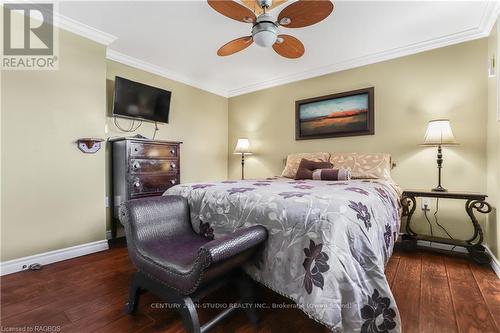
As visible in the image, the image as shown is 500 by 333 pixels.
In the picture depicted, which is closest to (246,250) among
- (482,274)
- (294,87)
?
(482,274)

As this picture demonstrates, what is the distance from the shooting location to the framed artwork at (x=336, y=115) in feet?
10.6

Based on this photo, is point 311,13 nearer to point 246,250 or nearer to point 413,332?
point 246,250

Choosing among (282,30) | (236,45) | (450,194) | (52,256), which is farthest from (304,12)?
(52,256)

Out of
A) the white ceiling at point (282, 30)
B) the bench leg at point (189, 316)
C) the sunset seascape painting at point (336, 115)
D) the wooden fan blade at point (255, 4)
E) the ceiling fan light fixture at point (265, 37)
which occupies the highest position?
the white ceiling at point (282, 30)

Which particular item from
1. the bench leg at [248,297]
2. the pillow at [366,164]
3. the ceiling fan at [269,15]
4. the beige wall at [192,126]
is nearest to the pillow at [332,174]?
the pillow at [366,164]

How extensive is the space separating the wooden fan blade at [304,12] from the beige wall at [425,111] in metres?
1.85

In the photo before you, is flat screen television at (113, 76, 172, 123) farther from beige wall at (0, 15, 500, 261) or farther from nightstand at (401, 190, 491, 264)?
nightstand at (401, 190, 491, 264)

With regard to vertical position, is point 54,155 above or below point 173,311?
above

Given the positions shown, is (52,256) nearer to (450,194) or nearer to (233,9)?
(233,9)

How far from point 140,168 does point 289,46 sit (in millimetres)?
2122

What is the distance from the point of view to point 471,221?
101 inches

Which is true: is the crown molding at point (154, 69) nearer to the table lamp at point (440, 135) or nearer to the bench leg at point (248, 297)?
the bench leg at point (248, 297)

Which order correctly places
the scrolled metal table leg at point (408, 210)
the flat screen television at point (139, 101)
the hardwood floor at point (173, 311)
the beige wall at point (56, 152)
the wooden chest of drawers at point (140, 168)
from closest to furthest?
1. the hardwood floor at point (173, 311)
2. the beige wall at point (56, 152)
3. the scrolled metal table leg at point (408, 210)
4. the wooden chest of drawers at point (140, 168)
5. the flat screen television at point (139, 101)

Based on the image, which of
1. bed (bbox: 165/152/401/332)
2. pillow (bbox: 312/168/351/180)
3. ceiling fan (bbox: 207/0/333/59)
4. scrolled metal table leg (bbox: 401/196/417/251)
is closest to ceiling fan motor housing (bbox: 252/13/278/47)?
ceiling fan (bbox: 207/0/333/59)
